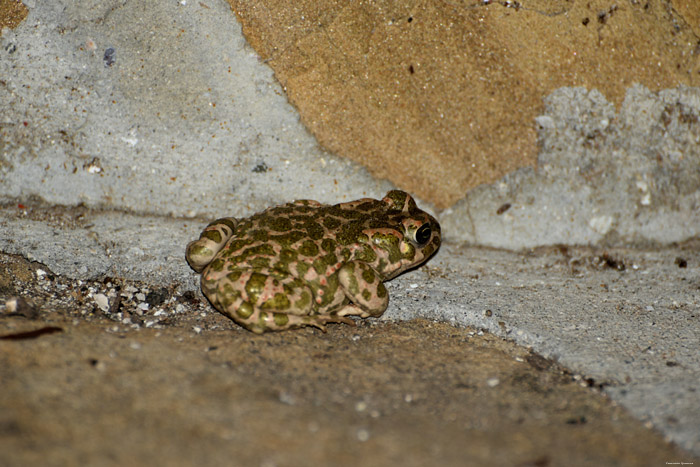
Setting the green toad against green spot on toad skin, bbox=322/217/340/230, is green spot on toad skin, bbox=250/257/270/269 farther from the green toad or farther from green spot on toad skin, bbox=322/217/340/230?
green spot on toad skin, bbox=322/217/340/230

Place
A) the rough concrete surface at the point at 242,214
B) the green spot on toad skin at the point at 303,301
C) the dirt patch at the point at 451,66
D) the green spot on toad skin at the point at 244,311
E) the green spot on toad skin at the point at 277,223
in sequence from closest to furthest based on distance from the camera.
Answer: the rough concrete surface at the point at 242,214 < the green spot on toad skin at the point at 244,311 < the green spot on toad skin at the point at 303,301 < the green spot on toad skin at the point at 277,223 < the dirt patch at the point at 451,66

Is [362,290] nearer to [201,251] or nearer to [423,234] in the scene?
[423,234]

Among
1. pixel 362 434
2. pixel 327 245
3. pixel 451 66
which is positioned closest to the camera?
pixel 362 434

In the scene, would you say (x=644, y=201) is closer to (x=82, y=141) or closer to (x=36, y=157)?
(x=82, y=141)

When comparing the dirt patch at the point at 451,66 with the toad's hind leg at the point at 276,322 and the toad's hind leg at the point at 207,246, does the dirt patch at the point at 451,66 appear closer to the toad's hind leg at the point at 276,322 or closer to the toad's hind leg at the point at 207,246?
the toad's hind leg at the point at 207,246

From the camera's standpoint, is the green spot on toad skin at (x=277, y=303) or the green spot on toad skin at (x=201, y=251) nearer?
the green spot on toad skin at (x=277, y=303)

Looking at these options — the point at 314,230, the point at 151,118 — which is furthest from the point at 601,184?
the point at 151,118

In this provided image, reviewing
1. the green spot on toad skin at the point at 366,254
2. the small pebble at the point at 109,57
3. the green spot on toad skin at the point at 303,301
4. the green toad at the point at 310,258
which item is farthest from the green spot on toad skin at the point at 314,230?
the small pebble at the point at 109,57
